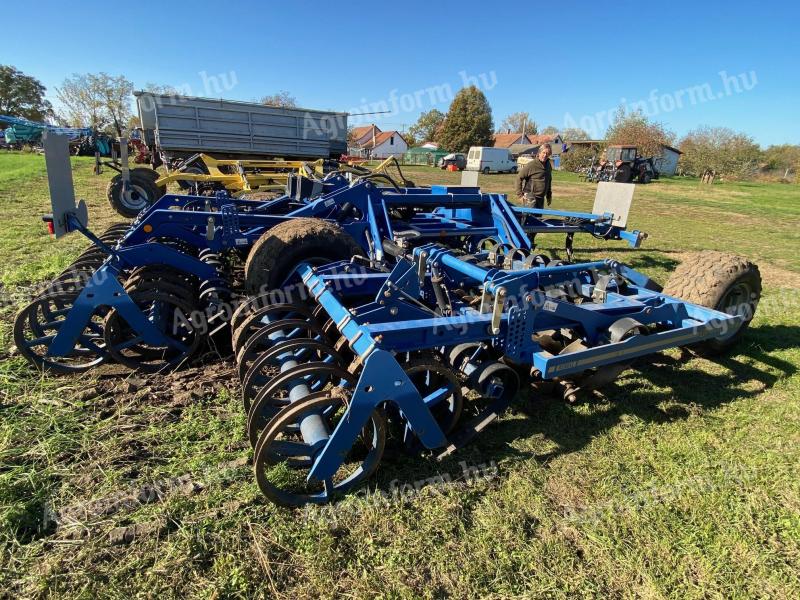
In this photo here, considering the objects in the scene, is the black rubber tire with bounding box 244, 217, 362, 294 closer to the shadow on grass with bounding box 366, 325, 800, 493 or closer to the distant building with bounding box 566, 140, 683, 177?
the shadow on grass with bounding box 366, 325, 800, 493

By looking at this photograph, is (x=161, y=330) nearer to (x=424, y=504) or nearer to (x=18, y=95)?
(x=424, y=504)

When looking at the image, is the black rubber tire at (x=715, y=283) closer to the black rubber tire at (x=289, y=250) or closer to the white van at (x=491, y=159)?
the black rubber tire at (x=289, y=250)

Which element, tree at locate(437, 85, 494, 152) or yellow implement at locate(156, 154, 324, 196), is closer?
yellow implement at locate(156, 154, 324, 196)

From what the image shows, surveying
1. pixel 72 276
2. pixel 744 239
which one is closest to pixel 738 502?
pixel 72 276

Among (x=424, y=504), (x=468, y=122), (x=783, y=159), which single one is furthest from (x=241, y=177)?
(x=783, y=159)

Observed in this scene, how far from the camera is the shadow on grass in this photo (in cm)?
302

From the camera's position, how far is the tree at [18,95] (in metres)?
59.4

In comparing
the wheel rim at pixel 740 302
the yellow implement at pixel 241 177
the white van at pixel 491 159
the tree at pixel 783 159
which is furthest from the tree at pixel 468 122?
the wheel rim at pixel 740 302

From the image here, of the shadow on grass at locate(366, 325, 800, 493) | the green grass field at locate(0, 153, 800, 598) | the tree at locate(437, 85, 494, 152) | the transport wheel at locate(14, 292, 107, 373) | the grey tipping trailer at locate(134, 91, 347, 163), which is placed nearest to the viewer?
the green grass field at locate(0, 153, 800, 598)

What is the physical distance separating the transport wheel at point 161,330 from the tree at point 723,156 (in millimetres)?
64961

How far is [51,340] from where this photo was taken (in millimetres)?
3832

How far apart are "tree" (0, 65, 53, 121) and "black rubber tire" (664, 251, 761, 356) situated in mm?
79755

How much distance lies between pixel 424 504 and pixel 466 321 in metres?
1.15

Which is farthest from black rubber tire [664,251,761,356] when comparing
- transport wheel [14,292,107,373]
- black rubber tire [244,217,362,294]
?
transport wheel [14,292,107,373]
